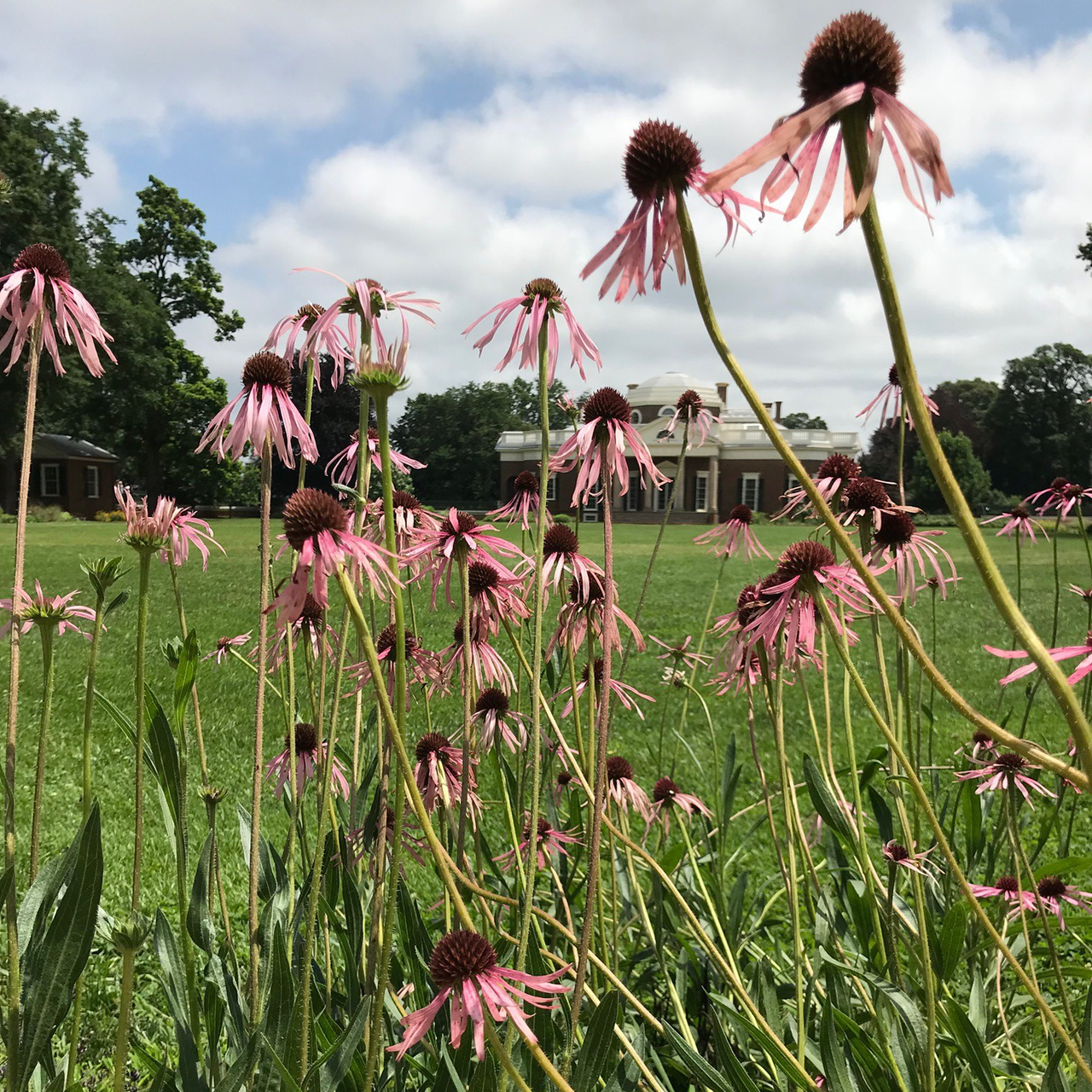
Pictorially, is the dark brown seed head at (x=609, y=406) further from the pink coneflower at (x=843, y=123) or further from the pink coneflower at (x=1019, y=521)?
the pink coneflower at (x=1019, y=521)

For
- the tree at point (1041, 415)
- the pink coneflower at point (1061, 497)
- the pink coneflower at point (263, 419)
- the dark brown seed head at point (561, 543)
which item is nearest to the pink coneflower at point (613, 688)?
the dark brown seed head at point (561, 543)

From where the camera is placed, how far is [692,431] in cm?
200

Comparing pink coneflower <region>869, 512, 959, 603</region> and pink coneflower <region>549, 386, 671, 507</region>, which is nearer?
pink coneflower <region>549, 386, 671, 507</region>

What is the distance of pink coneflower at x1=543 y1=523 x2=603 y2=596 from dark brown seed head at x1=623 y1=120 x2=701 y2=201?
64 cm

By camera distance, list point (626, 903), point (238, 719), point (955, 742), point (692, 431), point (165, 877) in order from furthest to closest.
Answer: point (238, 719) → point (955, 742) → point (165, 877) → point (692, 431) → point (626, 903)

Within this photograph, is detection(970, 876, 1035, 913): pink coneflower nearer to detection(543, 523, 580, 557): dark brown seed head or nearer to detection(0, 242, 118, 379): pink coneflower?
detection(543, 523, 580, 557): dark brown seed head

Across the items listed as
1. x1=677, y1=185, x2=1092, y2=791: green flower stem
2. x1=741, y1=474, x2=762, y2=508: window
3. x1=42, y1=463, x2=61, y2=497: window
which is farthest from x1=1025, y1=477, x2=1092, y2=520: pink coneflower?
x1=741, y1=474, x2=762, y2=508: window

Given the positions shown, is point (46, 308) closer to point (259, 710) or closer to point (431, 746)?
point (259, 710)

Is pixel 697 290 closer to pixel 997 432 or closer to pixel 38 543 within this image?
pixel 38 543

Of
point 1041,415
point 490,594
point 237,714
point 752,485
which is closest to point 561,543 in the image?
point 490,594

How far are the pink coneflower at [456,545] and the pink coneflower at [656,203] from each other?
45 centimetres

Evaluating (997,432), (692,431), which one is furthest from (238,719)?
(997,432)

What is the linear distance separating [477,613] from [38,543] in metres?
14.0

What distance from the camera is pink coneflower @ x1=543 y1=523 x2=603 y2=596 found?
1.18m
